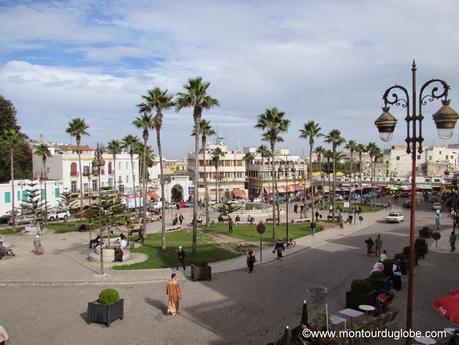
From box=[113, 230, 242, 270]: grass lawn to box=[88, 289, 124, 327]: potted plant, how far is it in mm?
8773

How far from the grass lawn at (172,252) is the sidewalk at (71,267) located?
3.71ft

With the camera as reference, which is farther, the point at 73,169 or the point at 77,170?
the point at 77,170

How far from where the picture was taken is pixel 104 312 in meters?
15.2

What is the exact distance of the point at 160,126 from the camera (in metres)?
32.0

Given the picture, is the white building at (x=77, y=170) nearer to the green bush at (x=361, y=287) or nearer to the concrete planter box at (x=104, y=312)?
the concrete planter box at (x=104, y=312)

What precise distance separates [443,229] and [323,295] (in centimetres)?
3167

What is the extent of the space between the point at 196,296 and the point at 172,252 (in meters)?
10.8

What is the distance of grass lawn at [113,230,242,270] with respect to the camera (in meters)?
25.4

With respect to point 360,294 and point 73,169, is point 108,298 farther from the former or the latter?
point 73,169

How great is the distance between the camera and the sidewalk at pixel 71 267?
2172cm

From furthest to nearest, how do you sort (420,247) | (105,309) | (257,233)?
(257,233)
(420,247)
(105,309)

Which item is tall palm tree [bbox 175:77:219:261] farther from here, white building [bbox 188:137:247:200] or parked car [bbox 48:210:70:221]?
white building [bbox 188:137:247:200]

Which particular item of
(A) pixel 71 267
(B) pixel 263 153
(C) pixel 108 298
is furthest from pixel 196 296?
(B) pixel 263 153

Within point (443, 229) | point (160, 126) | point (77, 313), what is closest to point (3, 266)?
point (77, 313)
